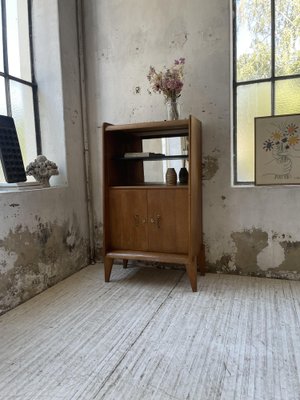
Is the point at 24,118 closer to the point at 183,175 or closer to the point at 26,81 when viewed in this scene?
the point at 26,81

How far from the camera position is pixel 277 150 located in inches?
102

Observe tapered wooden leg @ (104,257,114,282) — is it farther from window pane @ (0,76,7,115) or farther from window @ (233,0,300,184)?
window pane @ (0,76,7,115)

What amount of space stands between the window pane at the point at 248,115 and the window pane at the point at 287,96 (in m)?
0.07

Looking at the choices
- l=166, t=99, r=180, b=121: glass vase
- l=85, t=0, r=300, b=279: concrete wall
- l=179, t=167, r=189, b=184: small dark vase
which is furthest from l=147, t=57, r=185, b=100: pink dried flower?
l=179, t=167, r=189, b=184: small dark vase

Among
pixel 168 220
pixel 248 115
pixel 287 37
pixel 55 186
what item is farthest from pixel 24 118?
pixel 287 37

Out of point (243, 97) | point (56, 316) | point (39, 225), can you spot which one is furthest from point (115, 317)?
point (243, 97)

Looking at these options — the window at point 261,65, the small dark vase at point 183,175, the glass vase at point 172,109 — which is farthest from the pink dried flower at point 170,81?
the small dark vase at point 183,175

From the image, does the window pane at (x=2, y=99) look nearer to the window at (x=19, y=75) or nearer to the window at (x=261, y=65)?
the window at (x=19, y=75)

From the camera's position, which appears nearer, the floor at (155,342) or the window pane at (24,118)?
the floor at (155,342)

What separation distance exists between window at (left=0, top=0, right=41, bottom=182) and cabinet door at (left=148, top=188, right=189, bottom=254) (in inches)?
52.8

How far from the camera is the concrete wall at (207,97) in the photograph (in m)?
2.62

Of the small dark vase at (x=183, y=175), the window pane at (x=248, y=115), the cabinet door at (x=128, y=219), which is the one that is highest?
the window pane at (x=248, y=115)

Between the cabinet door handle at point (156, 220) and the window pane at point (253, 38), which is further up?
the window pane at point (253, 38)

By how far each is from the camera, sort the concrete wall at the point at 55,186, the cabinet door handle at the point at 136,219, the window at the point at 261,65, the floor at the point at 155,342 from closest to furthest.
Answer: the floor at the point at 155,342 → the concrete wall at the point at 55,186 → the window at the point at 261,65 → the cabinet door handle at the point at 136,219
